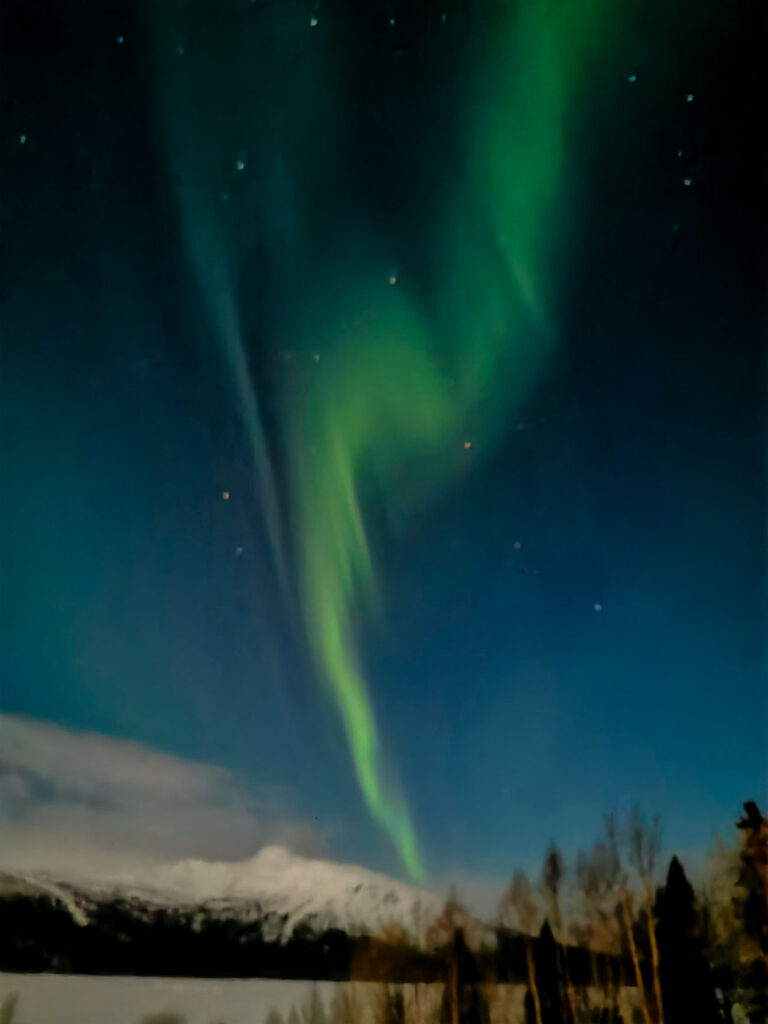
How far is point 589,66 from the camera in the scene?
1.72 metres

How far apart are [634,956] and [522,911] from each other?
0.21 metres

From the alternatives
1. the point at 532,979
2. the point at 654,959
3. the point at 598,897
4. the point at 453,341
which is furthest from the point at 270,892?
the point at 453,341

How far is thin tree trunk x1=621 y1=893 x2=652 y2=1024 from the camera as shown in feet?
4.90

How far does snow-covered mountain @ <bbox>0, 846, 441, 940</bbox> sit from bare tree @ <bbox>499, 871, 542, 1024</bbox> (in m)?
0.13

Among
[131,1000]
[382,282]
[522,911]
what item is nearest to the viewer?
A: [131,1000]

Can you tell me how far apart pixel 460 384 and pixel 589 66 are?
27.8 inches

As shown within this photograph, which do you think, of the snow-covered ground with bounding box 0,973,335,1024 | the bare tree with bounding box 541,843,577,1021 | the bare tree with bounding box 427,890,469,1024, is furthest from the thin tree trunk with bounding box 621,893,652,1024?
the snow-covered ground with bounding box 0,973,335,1024

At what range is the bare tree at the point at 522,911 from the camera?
1.52 meters

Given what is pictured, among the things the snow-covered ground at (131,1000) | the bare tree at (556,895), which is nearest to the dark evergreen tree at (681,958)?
the bare tree at (556,895)

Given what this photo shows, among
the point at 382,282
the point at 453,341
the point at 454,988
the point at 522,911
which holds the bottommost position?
the point at 454,988

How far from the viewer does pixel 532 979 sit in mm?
1506

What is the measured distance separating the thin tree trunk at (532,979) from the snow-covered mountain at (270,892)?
18cm

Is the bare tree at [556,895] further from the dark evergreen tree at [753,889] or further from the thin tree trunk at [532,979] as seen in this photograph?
the dark evergreen tree at [753,889]

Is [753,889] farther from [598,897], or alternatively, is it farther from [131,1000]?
[131,1000]
